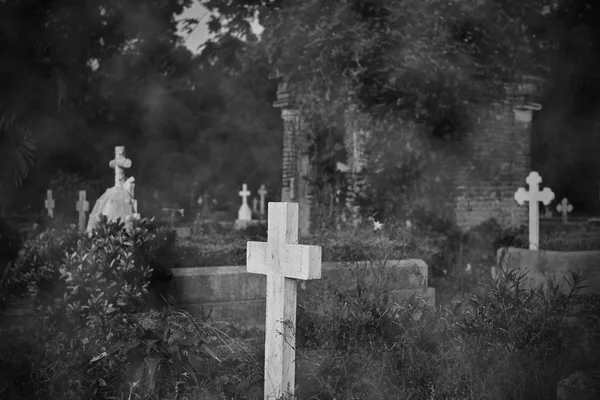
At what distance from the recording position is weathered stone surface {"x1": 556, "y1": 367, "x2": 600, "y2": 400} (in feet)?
12.5

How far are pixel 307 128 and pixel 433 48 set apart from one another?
254 centimetres

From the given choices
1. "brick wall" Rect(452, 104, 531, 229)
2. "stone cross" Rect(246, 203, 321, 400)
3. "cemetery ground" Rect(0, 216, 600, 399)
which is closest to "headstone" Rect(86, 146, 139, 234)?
"cemetery ground" Rect(0, 216, 600, 399)

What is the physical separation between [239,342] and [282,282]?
1062mm

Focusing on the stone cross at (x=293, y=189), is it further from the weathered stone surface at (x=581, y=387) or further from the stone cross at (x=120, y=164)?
the weathered stone surface at (x=581, y=387)

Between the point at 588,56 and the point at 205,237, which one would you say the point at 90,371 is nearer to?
the point at 205,237

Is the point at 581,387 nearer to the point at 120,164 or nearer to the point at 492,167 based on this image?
the point at 120,164

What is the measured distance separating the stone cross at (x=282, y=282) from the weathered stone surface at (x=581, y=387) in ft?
4.88

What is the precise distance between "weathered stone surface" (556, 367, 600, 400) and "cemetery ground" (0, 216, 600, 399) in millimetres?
389

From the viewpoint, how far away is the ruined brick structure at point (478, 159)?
12.6m

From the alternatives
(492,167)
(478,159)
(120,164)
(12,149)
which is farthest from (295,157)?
(120,164)

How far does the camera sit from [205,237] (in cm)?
999

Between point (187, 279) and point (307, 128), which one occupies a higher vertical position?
point (307, 128)

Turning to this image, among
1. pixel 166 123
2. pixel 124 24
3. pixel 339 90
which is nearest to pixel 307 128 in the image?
pixel 339 90

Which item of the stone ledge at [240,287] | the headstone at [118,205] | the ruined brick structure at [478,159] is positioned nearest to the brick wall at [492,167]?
the ruined brick structure at [478,159]
